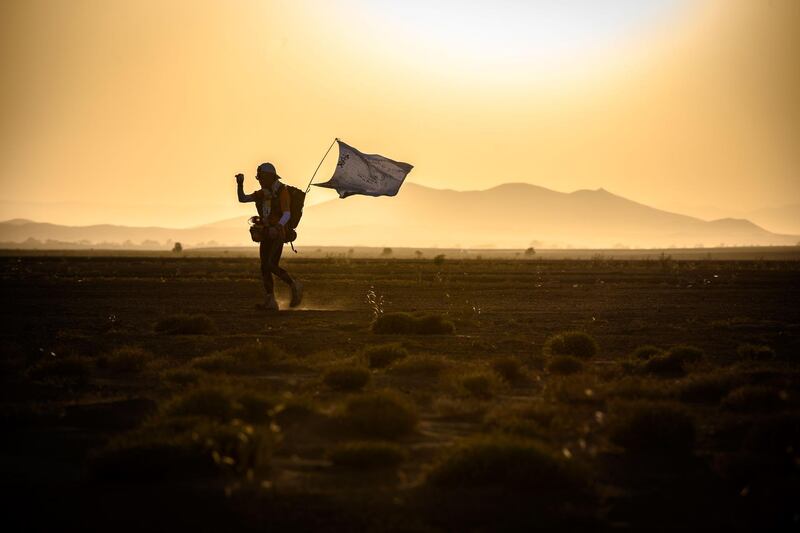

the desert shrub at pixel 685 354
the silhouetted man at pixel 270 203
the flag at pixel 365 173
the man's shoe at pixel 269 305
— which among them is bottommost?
the desert shrub at pixel 685 354

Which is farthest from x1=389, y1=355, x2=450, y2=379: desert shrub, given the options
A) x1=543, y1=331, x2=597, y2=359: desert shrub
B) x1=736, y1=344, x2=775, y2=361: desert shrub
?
x1=736, y1=344, x2=775, y2=361: desert shrub

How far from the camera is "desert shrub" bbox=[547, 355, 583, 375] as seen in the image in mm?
16172

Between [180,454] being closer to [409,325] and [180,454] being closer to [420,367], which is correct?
[420,367]

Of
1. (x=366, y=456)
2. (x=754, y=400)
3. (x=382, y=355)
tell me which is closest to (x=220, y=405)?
(x=366, y=456)

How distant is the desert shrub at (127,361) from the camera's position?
626 inches

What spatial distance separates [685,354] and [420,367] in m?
4.84

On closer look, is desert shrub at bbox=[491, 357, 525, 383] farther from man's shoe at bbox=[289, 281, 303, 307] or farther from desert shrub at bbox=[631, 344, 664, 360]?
man's shoe at bbox=[289, 281, 303, 307]

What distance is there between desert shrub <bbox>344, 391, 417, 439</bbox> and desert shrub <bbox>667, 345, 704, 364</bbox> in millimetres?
7022

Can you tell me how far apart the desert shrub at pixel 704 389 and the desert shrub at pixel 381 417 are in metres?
4.30

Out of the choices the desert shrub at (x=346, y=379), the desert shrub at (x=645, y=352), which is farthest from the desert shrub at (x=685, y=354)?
the desert shrub at (x=346, y=379)

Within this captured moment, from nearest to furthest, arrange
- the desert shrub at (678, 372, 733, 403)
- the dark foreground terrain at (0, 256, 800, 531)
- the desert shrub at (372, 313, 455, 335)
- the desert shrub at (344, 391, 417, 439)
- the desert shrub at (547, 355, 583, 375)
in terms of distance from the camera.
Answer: the dark foreground terrain at (0, 256, 800, 531) < the desert shrub at (344, 391, 417, 439) < the desert shrub at (678, 372, 733, 403) < the desert shrub at (547, 355, 583, 375) < the desert shrub at (372, 313, 455, 335)

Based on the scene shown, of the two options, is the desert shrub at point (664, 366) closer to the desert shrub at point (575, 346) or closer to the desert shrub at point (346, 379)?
the desert shrub at point (575, 346)

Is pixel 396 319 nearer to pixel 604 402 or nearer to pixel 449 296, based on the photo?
pixel 604 402

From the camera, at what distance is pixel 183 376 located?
14344mm
